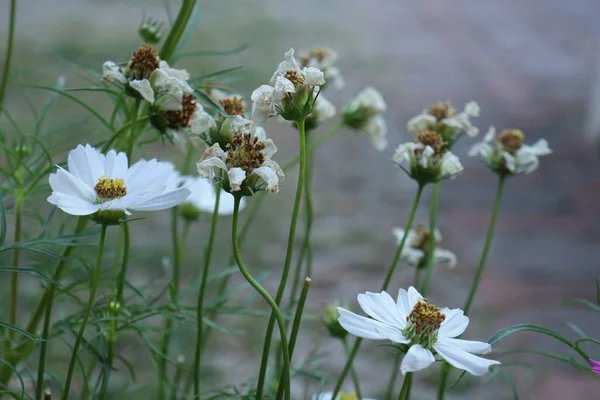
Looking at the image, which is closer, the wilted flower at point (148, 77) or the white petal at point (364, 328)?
the white petal at point (364, 328)

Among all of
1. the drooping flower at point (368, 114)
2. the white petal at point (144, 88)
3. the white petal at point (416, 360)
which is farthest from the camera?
the drooping flower at point (368, 114)

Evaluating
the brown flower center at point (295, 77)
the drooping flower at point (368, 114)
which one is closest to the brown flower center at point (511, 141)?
the drooping flower at point (368, 114)

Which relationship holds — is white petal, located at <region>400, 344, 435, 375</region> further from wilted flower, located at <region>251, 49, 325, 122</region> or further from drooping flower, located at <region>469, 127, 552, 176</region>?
drooping flower, located at <region>469, 127, 552, 176</region>

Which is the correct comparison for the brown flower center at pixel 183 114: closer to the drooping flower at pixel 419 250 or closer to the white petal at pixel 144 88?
the white petal at pixel 144 88

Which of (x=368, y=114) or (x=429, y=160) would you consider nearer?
(x=429, y=160)

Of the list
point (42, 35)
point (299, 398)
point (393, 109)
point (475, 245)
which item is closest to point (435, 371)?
point (299, 398)

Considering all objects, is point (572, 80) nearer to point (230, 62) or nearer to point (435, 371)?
point (230, 62)

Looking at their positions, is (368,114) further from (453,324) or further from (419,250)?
(453,324)

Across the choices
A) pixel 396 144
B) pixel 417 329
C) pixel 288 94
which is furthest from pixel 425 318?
pixel 396 144
